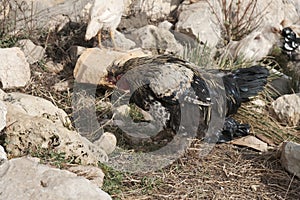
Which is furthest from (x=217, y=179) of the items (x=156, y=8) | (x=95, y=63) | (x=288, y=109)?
(x=156, y=8)

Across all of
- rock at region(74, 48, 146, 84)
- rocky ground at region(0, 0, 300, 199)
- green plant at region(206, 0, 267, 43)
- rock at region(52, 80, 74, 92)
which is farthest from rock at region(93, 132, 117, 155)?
green plant at region(206, 0, 267, 43)

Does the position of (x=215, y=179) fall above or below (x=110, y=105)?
below

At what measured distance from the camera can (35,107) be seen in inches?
147

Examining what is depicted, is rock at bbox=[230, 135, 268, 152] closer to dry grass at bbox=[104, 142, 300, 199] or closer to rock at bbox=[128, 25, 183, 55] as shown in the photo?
dry grass at bbox=[104, 142, 300, 199]

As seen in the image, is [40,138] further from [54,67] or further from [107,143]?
[54,67]

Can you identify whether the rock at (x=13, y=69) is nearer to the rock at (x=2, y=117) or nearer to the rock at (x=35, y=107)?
the rock at (x=35, y=107)

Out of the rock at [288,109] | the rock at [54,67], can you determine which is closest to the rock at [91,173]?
the rock at [54,67]

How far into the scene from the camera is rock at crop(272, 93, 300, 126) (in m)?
4.60

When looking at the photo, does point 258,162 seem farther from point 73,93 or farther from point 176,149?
point 73,93

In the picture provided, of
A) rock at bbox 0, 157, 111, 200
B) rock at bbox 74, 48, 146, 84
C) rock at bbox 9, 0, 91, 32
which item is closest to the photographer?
rock at bbox 0, 157, 111, 200

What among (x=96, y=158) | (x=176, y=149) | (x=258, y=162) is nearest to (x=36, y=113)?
(x=96, y=158)

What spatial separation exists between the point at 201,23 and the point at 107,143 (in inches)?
80.2

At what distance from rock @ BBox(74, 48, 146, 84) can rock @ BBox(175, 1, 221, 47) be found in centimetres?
92

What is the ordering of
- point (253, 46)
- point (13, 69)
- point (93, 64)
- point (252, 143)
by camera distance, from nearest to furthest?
point (252, 143) < point (13, 69) < point (93, 64) < point (253, 46)
